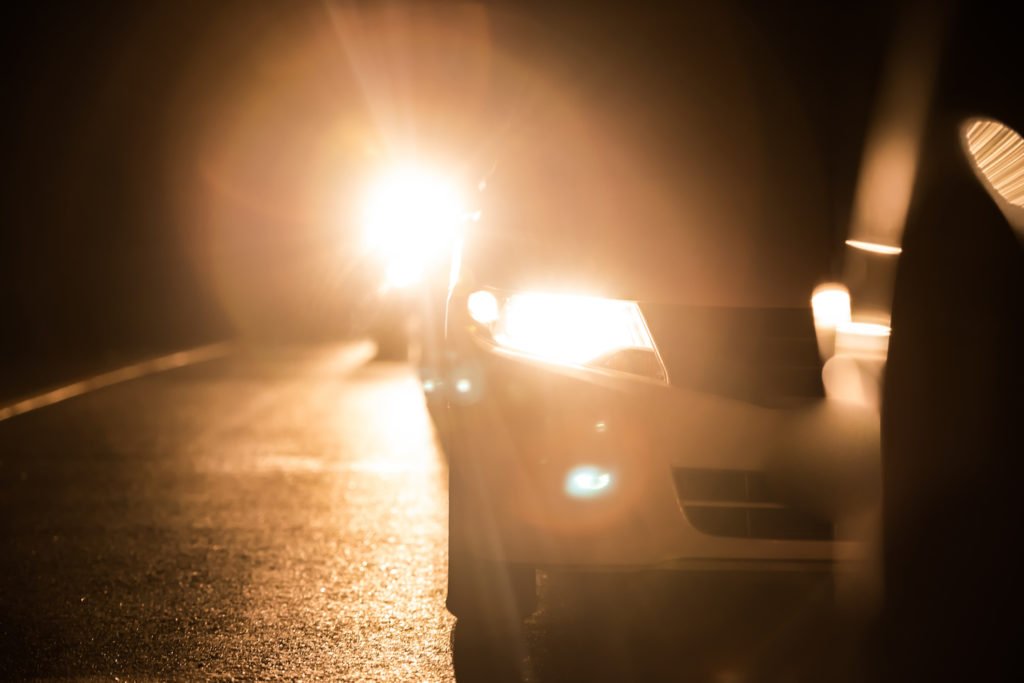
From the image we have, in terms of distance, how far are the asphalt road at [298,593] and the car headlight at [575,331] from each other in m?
0.77

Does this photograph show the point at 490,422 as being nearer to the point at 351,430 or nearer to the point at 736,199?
the point at 736,199

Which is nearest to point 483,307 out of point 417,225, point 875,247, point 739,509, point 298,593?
point 739,509

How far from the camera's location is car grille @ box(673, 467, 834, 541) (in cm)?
426

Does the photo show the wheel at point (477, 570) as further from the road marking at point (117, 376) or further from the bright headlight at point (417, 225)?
the road marking at point (117, 376)

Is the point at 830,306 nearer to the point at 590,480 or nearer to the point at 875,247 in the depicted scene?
the point at 875,247

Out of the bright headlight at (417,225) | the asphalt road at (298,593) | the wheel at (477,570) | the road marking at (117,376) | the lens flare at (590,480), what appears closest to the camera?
the lens flare at (590,480)

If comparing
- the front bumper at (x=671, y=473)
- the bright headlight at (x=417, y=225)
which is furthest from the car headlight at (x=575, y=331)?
the bright headlight at (x=417, y=225)

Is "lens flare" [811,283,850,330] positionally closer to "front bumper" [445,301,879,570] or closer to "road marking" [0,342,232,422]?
"front bumper" [445,301,879,570]

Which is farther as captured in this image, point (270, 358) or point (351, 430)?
point (270, 358)

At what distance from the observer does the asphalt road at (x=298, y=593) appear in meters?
4.58

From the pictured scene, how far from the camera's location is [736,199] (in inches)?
194

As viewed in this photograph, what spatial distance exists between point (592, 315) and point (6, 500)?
5.06m

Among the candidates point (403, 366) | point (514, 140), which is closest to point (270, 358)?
point (403, 366)

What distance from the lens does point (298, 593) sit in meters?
5.66
